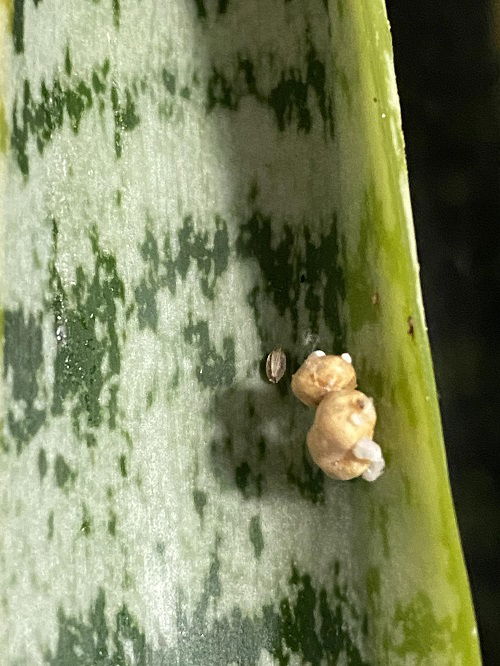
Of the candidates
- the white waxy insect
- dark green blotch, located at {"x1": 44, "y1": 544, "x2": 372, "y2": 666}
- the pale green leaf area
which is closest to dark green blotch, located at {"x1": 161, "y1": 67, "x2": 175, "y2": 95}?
the pale green leaf area

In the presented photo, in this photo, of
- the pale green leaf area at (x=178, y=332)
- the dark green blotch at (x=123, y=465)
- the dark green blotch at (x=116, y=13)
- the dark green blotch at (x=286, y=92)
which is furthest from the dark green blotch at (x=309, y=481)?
the dark green blotch at (x=116, y=13)

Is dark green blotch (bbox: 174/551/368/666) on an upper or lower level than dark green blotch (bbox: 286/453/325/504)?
lower

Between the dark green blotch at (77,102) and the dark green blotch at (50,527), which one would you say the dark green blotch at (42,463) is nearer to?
the dark green blotch at (50,527)

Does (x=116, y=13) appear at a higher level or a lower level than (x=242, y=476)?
higher

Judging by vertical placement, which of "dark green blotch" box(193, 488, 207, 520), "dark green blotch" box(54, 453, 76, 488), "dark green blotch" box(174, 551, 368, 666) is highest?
"dark green blotch" box(54, 453, 76, 488)

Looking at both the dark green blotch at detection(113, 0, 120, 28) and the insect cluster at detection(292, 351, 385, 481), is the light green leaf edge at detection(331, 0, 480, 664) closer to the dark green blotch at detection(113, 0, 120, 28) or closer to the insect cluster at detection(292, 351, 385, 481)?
the insect cluster at detection(292, 351, 385, 481)

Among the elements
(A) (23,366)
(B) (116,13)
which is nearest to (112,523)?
(A) (23,366)

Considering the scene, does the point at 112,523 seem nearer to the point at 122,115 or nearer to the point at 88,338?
the point at 88,338
